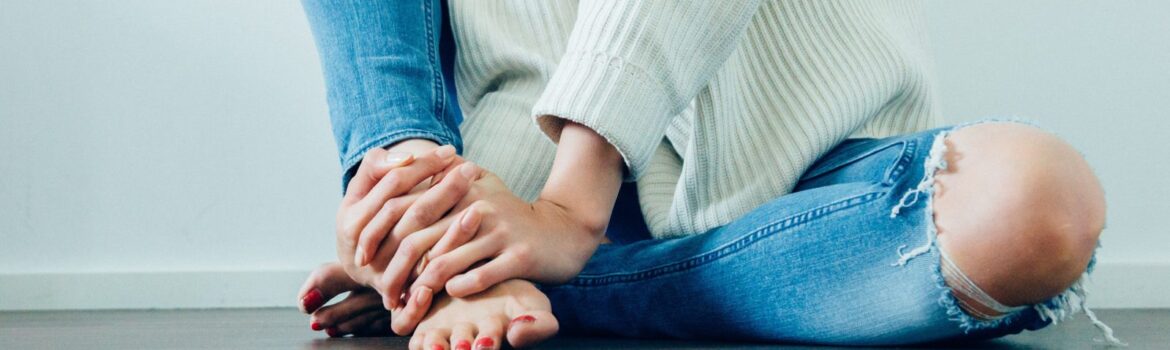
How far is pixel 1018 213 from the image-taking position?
557 mm

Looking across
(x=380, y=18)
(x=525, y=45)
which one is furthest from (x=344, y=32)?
(x=525, y=45)

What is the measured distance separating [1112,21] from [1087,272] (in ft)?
3.24

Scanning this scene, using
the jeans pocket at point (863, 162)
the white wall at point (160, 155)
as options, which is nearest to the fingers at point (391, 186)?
the jeans pocket at point (863, 162)

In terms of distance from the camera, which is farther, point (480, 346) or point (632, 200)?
point (632, 200)

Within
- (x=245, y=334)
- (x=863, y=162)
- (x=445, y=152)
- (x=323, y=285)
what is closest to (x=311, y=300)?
(x=323, y=285)

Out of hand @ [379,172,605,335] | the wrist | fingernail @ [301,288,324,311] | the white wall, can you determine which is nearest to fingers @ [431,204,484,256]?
hand @ [379,172,605,335]

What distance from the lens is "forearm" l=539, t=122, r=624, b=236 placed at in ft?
2.20

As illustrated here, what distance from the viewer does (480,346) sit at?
581 millimetres

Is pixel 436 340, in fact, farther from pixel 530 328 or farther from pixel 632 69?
pixel 632 69

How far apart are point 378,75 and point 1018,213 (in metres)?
0.52

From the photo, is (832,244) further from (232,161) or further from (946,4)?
(232,161)

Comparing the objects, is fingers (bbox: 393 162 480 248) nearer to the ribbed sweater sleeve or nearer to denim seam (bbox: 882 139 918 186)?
the ribbed sweater sleeve

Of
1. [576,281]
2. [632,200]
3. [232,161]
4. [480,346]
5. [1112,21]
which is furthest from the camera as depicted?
[232,161]

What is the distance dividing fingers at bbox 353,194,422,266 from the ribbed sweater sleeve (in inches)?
4.4
